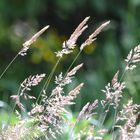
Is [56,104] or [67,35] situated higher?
[67,35]

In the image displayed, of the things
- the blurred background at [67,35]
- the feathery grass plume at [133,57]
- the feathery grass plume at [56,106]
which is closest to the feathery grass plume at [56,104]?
the feathery grass plume at [56,106]

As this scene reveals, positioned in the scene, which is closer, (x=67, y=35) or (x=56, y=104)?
(x=56, y=104)

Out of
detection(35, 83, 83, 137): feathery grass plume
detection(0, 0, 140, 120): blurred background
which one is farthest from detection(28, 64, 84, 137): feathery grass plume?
detection(0, 0, 140, 120): blurred background

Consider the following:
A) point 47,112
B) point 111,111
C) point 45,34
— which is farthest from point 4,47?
point 47,112

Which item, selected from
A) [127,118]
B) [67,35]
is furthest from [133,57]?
[67,35]

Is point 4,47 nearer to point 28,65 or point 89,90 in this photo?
point 28,65

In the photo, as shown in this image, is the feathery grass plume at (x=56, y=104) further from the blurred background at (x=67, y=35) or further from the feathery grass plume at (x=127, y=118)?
the blurred background at (x=67, y=35)

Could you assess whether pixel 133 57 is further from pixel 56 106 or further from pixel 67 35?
pixel 67 35

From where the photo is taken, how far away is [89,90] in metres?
5.52

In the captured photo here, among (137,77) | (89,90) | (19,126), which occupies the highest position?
→ (89,90)

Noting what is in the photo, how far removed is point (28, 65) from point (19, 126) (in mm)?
4081

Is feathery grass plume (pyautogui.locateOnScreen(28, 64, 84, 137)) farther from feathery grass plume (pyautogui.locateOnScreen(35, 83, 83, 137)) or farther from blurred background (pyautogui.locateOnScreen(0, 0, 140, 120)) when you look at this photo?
blurred background (pyautogui.locateOnScreen(0, 0, 140, 120))

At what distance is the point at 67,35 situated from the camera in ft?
21.9

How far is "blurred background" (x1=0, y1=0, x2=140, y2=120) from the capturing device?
18.7ft
